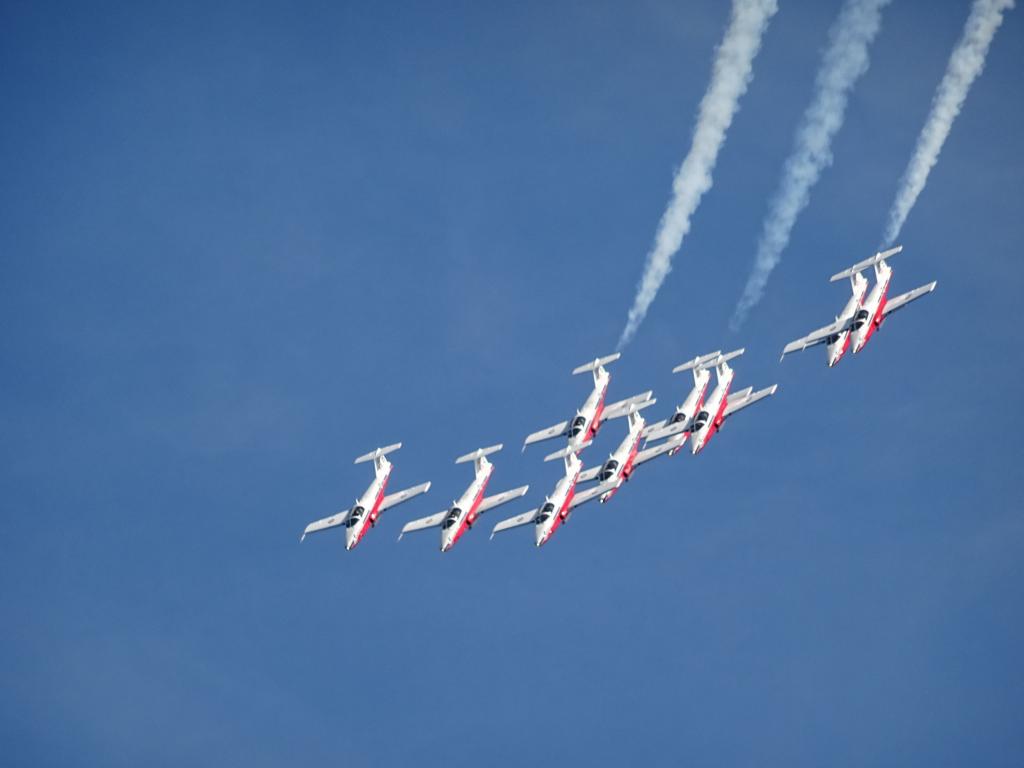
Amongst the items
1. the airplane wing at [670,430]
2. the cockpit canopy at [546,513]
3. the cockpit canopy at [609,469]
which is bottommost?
the cockpit canopy at [546,513]

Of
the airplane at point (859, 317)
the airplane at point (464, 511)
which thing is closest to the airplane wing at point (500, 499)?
the airplane at point (464, 511)

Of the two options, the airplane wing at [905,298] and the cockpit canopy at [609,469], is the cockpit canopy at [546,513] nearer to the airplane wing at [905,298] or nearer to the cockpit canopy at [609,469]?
the cockpit canopy at [609,469]

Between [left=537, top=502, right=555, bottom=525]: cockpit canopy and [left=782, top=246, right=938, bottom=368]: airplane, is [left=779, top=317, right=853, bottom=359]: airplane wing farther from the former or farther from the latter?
[left=537, top=502, right=555, bottom=525]: cockpit canopy

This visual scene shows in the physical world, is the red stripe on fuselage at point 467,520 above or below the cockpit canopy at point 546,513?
above

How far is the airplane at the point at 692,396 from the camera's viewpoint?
19566cm

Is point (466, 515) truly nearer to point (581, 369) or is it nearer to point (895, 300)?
point (581, 369)

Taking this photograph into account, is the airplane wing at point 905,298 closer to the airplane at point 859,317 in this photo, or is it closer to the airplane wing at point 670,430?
the airplane at point 859,317

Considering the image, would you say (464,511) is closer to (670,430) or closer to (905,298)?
(670,430)

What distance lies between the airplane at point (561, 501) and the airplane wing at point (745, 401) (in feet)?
34.1

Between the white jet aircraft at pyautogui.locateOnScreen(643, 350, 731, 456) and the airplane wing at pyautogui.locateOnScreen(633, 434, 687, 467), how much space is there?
0.77ft

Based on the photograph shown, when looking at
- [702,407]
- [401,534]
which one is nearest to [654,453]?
[702,407]

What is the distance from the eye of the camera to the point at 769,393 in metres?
195

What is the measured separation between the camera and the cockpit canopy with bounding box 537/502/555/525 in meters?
194

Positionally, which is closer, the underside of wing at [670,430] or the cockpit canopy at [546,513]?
the cockpit canopy at [546,513]
